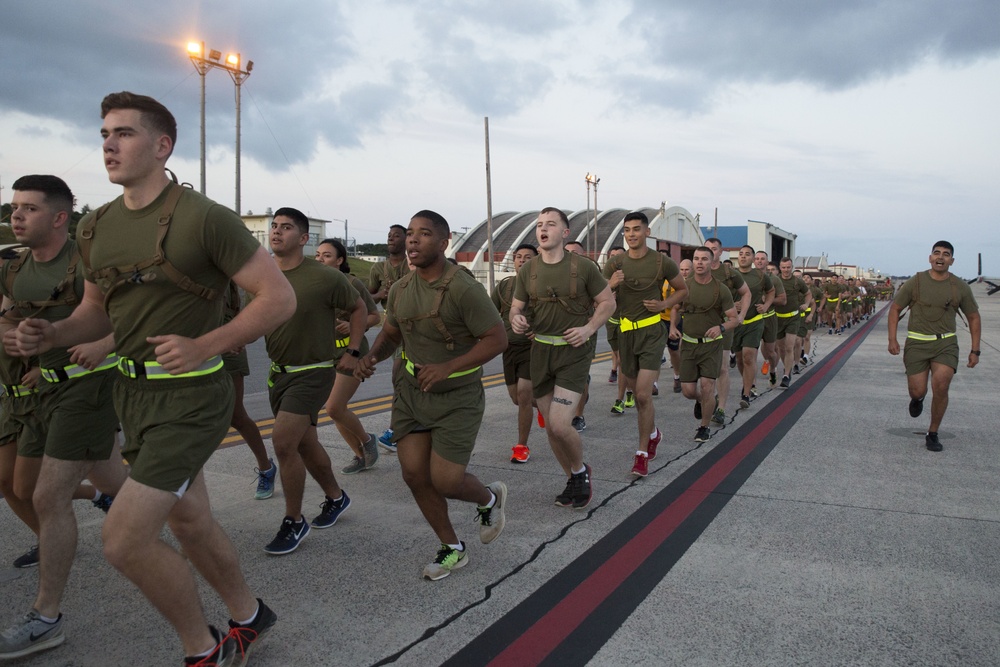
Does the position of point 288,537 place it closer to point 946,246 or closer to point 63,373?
point 63,373

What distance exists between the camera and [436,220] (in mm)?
3836

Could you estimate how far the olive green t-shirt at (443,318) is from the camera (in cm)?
382

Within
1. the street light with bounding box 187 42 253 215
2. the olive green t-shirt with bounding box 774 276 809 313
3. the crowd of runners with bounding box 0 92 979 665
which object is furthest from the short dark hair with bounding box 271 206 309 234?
the street light with bounding box 187 42 253 215

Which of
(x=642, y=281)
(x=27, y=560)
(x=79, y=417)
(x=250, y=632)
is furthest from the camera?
(x=642, y=281)

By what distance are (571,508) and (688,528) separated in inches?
31.3

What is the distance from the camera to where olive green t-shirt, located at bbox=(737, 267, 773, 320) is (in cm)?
996

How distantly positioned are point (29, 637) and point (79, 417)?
0.91 m

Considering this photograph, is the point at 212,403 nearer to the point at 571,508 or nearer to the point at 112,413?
the point at 112,413

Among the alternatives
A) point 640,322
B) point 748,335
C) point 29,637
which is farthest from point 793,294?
point 29,637

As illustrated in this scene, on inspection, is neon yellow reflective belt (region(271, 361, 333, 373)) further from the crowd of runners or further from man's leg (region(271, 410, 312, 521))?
man's leg (region(271, 410, 312, 521))

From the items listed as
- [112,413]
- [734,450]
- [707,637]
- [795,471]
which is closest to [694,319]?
[734,450]

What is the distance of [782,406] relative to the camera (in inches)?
377

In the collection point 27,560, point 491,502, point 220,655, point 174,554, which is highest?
point 174,554

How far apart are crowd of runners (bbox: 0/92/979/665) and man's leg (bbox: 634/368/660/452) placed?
0.06 feet
